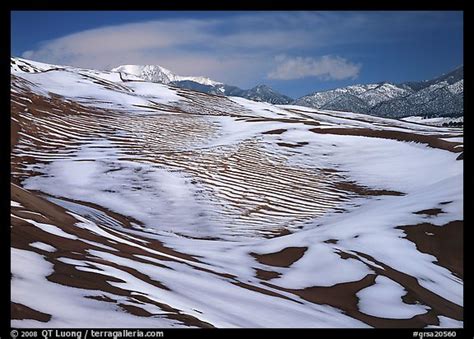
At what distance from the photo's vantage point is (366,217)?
14406mm

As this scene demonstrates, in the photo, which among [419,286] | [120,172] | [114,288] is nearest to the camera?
[114,288]

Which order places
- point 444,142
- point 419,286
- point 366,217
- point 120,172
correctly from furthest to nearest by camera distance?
point 444,142 < point 120,172 < point 366,217 < point 419,286

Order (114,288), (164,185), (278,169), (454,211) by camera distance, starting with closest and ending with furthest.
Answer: (114,288) → (454,211) → (164,185) → (278,169)

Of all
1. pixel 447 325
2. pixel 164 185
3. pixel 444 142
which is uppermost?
pixel 444 142

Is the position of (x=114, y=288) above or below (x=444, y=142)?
below

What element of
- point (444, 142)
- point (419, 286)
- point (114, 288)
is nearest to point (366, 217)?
point (419, 286)

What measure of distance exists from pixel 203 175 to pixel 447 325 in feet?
47.1

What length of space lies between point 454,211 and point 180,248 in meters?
7.53
